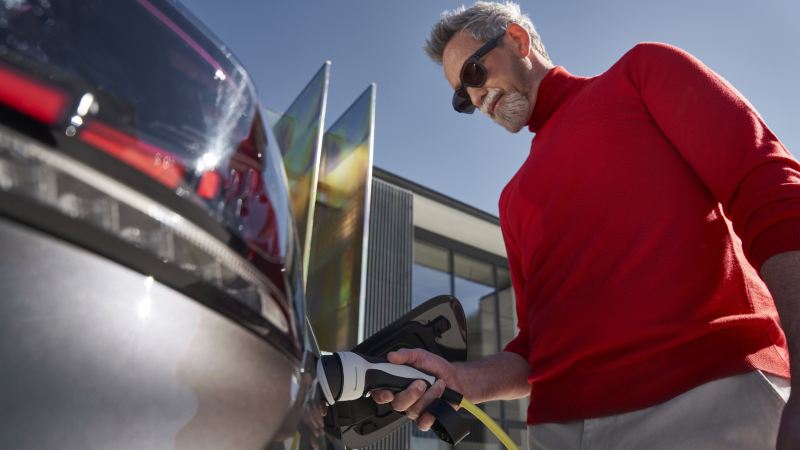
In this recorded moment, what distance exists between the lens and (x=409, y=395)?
769 millimetres

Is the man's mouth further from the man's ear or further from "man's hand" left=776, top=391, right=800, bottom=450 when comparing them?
"man's hand" left=776, top=391, right=800, bottom=450

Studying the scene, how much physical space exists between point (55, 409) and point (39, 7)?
0.80 feet

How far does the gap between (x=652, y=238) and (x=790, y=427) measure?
43 centimetres

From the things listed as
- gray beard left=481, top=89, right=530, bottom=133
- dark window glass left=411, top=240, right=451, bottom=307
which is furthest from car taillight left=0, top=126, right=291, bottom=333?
dark window glass left=411, top=240, right=451, bottom=307

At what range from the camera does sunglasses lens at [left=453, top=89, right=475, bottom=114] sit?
183 cm

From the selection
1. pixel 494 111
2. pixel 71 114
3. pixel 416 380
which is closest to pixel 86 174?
pixel 71 114

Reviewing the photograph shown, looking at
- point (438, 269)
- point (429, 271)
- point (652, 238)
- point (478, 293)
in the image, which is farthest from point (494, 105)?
point (478, 293)

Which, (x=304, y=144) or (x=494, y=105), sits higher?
(x=304, y=144)

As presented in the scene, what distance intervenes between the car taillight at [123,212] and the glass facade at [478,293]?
7583 millimetres

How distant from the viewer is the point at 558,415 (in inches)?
43.0

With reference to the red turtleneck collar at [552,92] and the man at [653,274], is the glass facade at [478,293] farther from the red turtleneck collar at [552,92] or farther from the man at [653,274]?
the man at [653,274]

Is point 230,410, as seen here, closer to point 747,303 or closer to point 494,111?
point 747,303

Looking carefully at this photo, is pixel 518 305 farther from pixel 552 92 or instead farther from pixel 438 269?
pixel 438 269

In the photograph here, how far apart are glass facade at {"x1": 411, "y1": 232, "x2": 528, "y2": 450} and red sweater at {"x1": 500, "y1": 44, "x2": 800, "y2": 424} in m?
6.81
